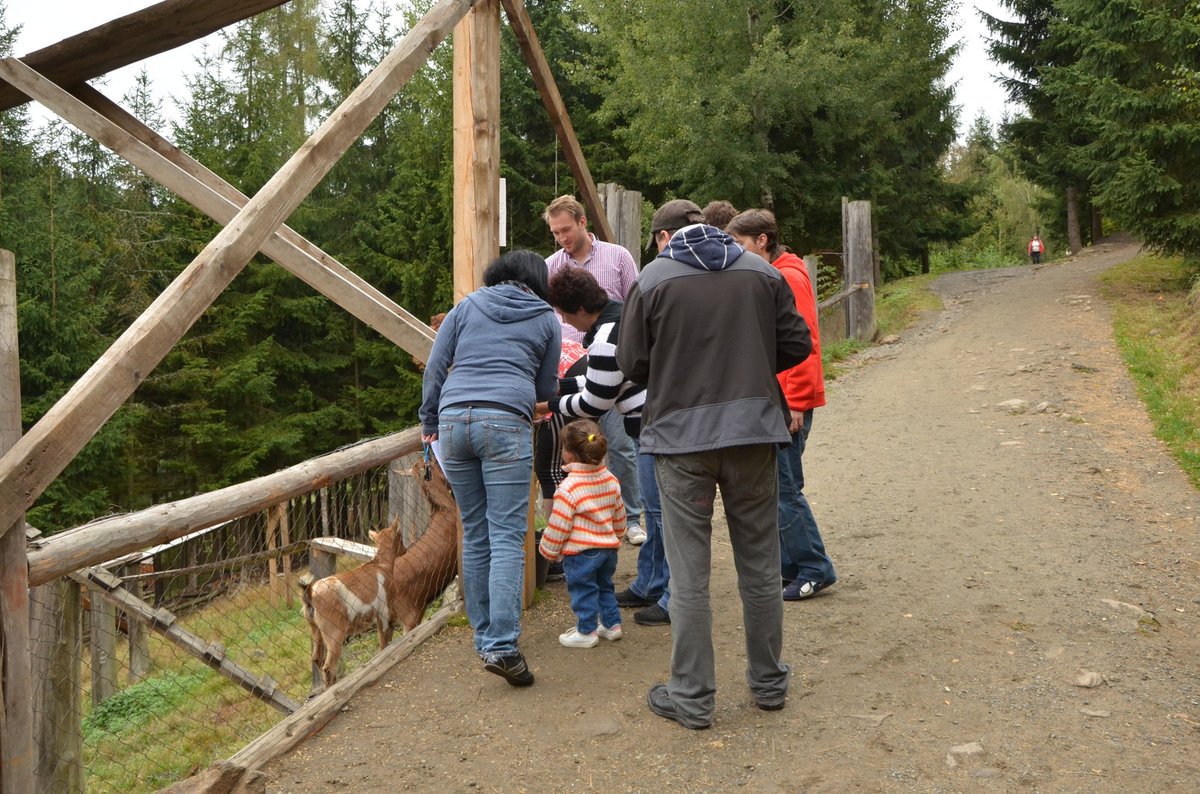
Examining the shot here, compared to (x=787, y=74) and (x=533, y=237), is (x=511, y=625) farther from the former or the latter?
(x=533, y=237)

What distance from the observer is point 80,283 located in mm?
18156

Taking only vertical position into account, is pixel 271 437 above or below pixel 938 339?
below

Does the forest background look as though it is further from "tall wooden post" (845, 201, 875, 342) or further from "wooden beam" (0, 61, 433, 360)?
"wooden beam" (0, 61, 433, 360)

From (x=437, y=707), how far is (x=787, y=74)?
56.6 feet

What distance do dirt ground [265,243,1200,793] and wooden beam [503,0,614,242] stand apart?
2116 millimetres

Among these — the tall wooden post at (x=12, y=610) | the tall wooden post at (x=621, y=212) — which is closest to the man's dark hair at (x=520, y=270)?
the tall wooden post at (x=12, y=610)

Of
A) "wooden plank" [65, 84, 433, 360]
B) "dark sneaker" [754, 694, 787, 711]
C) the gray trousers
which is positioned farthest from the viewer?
"wooden plank" [65, 84, 433, 360]

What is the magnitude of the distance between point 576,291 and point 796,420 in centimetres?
110

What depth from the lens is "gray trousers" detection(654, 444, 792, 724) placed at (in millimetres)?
3377

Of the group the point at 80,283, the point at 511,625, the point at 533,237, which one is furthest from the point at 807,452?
the point at 533,237

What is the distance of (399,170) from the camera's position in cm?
2423

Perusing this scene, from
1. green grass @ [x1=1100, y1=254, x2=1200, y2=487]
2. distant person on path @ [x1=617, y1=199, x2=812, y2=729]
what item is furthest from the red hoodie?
green grass @ [x1=1100, y1=254, x2=1200, y2=487]

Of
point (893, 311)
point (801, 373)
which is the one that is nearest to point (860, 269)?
point (893, 311)

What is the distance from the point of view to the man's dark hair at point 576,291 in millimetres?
4043
